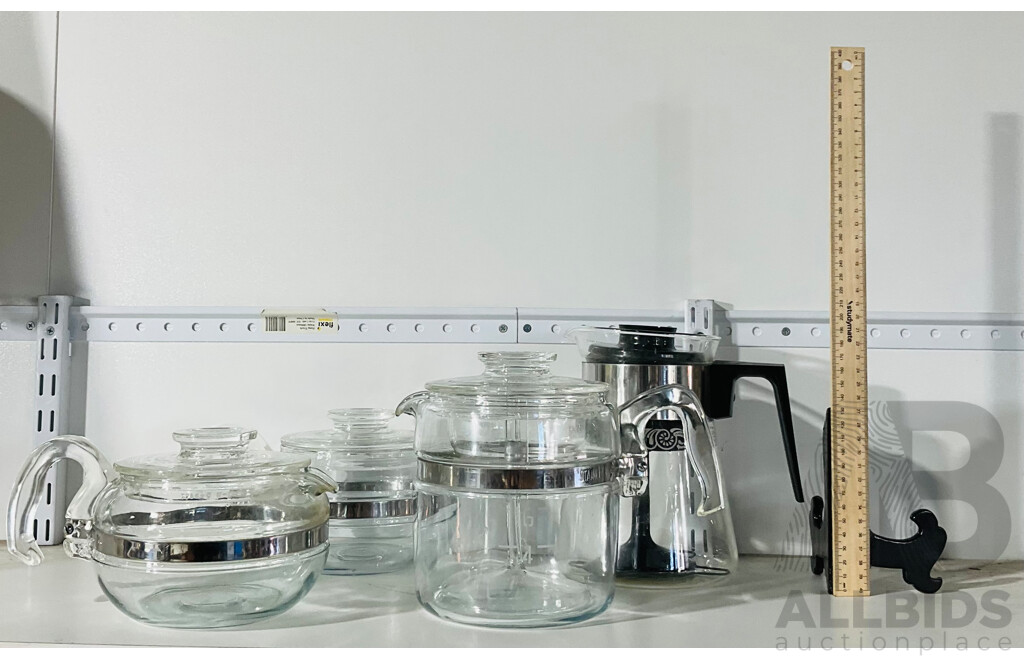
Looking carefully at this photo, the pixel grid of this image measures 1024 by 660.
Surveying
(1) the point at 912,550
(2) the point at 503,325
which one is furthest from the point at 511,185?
(1) the point at 912,550

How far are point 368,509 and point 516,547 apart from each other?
210 millimetres

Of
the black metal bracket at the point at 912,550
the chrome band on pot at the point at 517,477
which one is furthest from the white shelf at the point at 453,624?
the chrome band on pot at the point at 517,477

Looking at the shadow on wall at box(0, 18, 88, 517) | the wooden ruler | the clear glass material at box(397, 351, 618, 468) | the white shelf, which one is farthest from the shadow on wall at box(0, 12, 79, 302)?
the wooden ruler

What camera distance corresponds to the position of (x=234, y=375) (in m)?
1.06

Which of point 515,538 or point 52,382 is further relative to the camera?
point 52,382

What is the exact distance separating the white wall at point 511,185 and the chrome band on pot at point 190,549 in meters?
0.37

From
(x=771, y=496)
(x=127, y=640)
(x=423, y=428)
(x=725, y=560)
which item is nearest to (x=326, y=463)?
(x=423, y=428)

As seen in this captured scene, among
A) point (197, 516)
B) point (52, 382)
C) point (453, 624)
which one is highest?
point (52, 382)

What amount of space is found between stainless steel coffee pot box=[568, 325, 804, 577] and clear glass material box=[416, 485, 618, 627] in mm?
88

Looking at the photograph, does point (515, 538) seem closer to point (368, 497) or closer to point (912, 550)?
point (368, 497)

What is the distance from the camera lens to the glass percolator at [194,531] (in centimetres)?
68

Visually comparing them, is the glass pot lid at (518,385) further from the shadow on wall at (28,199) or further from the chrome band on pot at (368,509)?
the shadow on wall at (28,199)

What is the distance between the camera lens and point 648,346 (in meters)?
0.86

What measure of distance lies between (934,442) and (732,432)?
0.27 metres
